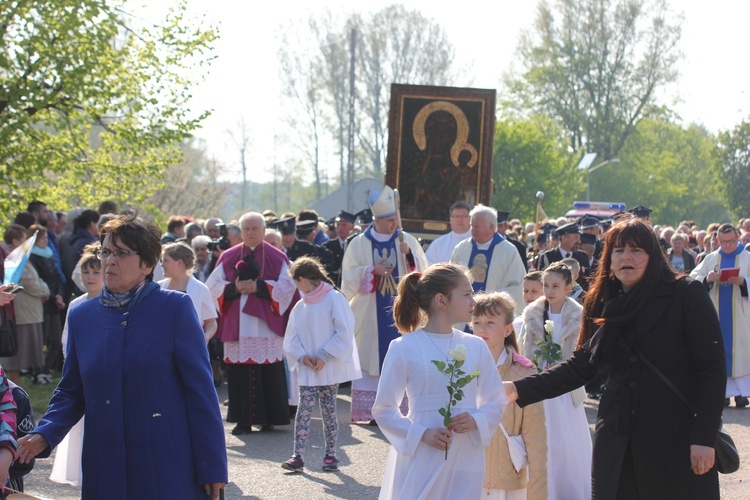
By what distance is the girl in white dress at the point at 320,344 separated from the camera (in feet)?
29.0

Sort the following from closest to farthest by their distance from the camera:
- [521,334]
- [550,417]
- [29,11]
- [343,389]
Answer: [550,417], [521,334], [343,389], [29,11]

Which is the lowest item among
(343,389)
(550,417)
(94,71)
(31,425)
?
(343,389)

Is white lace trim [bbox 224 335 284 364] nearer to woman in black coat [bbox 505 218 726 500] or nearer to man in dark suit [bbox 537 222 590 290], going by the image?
man in dark suit [bbox 537 222 590 290]

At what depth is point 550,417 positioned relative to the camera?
7.13m

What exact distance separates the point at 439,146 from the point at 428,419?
36.9 feet

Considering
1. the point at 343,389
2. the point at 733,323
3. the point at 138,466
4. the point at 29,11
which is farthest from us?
the point at 29,11

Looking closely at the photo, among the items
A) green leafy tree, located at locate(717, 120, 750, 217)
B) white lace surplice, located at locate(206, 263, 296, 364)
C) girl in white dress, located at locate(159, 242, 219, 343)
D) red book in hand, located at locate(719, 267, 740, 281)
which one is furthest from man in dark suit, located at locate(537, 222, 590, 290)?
green leafy tree, located at locate(717, 120, 750, 217)

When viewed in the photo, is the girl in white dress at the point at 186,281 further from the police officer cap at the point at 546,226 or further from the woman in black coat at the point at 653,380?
the police officer cap at the point at 546,226

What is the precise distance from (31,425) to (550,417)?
3.78 meters

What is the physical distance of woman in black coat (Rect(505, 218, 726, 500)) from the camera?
438cm

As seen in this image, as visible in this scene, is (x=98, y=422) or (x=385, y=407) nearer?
(x=98, y=422)

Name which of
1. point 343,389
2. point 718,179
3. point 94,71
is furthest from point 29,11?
point 718,179

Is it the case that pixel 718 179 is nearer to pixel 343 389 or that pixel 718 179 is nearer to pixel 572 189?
pixel 572 189

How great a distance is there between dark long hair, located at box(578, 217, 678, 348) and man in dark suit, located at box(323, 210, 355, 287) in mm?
10091
